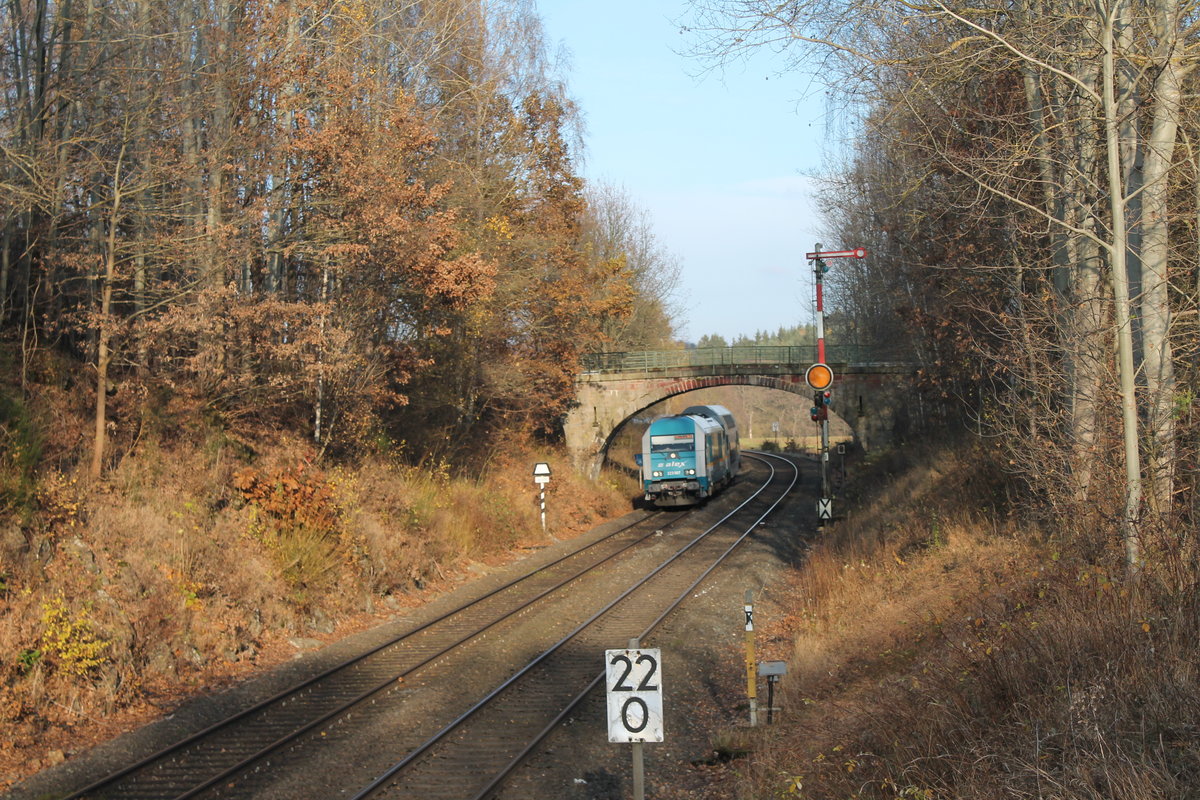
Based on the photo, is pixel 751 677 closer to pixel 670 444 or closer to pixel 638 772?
pixel 638 772

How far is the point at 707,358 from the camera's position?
39.5 meters

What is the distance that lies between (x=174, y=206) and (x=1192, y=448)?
43.9 feet

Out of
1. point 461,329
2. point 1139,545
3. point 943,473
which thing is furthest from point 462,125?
point 1139,545

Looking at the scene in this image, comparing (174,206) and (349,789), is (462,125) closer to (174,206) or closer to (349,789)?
(174,206)

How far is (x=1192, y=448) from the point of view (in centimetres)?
978

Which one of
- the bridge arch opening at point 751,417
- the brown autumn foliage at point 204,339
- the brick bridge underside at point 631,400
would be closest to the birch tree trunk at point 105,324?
the brown autumn foliage at point 204,339

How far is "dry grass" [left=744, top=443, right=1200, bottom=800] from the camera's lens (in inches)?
205

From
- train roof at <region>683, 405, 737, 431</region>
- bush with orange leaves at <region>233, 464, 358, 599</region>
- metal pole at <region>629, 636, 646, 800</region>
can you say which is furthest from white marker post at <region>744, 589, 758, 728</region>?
train roof at <region>683, 405, 737, 431</region>

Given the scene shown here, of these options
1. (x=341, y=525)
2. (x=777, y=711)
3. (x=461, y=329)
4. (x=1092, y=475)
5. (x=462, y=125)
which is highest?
(x=462, y=125)

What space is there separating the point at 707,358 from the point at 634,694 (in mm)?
33223

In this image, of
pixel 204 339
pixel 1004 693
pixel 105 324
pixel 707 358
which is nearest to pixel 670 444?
pixel 707 358

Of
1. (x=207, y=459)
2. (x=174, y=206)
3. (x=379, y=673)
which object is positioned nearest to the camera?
(x=379, y=673)

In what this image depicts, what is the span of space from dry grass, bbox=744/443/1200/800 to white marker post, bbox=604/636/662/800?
3.72ft

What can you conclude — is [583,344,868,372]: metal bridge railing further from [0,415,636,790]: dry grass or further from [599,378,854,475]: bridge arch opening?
[0,415,636,790]: dry grass
